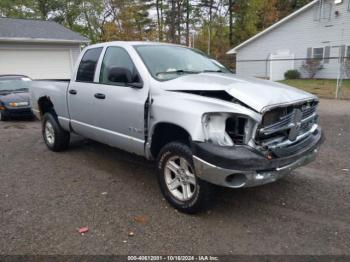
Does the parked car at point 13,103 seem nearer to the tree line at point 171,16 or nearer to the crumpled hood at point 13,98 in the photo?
the crumpled hood at point 13,98

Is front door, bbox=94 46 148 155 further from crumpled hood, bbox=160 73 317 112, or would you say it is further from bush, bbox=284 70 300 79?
bush, bbox=284 70 300 79

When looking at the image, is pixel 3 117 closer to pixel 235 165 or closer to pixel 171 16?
pixel 235 165

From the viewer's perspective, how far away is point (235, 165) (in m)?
2.89

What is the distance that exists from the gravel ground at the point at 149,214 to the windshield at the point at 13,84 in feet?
20.3

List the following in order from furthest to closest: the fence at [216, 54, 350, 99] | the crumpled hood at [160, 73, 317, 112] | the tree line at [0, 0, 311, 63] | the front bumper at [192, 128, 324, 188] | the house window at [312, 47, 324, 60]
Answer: the tree line at [0, 0, 311, 63]
the house window at [312, 47, 324, 60]
the fence at [216, 54, 350, 99]
the crumpled hood at [160, 73, 317, 112]
the front bumper at [192, 128, 324, 188]

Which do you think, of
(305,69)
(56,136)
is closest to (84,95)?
(56,136)

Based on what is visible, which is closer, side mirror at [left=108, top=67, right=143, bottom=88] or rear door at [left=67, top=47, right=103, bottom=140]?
side mirror at [left=108, top=67, right=143, bottom=88]

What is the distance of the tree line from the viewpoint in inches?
1348

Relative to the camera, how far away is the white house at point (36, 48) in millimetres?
16141

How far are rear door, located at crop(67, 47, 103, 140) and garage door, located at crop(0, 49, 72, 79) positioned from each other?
13.2 m

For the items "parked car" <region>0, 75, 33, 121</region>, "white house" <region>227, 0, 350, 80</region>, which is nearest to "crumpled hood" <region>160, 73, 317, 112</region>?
"parked car" <region>0, 75, 33, 121</region>

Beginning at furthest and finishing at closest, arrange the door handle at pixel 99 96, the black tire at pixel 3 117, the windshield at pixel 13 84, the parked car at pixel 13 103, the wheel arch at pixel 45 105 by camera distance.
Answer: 1. the windshield at pixel 13 84
2. the black tire at pixel 3 117
3. the parked car at pixel 13 103
4. the wheel arch at pixel 45 105
5. the door handle at pixel 99 96

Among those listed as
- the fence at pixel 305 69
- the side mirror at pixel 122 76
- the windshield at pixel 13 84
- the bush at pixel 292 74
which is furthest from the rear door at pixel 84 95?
the bush at pixel 292 74

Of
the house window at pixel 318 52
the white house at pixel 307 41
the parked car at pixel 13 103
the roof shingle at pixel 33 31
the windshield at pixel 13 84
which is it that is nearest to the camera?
the parked car at pixel 13 103
